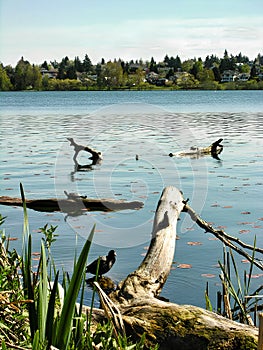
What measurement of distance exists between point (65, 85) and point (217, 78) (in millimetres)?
36727

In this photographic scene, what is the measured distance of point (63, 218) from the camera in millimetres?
11227

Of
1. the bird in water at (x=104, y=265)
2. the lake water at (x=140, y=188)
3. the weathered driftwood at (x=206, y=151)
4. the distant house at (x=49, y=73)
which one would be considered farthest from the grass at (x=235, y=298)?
the distant house at (x=49, y=73)

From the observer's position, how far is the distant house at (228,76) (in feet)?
537

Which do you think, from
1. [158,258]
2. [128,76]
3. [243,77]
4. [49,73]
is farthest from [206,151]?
[243,77]

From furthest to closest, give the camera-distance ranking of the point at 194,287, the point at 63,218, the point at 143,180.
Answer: the point at 143,180
the point at 63,218
the point at 194,287

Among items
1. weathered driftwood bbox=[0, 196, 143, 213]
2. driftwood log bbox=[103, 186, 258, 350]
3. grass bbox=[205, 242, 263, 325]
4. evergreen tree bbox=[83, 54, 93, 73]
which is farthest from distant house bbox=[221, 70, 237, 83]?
driftwood log bbox=[103, 186, 258, 350]

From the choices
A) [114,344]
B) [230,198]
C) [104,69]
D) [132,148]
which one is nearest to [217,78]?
[104,69]

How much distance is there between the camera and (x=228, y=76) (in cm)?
16638

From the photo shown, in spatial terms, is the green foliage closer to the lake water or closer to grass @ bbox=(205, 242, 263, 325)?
grass @ bbox=(205, 242, 263, 325)

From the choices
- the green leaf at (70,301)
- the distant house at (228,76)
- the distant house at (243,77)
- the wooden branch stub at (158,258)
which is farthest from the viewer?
the distant house at (243,77)

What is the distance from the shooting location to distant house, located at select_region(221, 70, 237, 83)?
16362cm

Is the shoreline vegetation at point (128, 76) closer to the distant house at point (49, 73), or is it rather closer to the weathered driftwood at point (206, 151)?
the distant house at point (49, 73)

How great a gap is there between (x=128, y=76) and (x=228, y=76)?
40.0 m

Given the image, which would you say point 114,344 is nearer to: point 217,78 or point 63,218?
point 63,218
